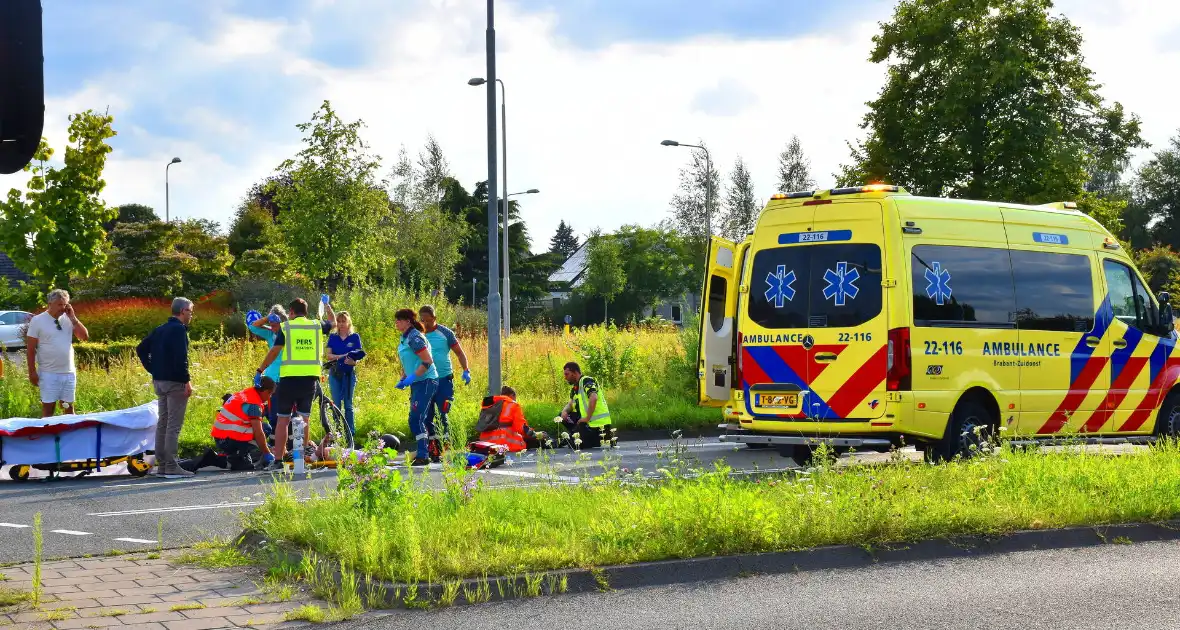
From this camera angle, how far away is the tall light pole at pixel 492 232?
1669 centimetres

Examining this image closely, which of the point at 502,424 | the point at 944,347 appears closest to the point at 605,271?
the point at 502,424

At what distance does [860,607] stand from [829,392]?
509cm

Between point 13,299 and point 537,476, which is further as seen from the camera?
point 13,299

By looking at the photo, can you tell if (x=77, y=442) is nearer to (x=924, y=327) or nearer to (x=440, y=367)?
(x=440, y=367)

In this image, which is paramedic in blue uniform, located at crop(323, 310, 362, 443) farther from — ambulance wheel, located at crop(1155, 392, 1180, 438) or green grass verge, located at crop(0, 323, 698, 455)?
ambulance wheel, located at crop(1155, 392, 1180, 438)

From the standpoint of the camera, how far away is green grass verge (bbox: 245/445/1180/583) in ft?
22.7

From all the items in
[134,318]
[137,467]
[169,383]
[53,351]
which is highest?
[134,318]

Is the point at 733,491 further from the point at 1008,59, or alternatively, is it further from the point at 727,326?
the point at 1008,59

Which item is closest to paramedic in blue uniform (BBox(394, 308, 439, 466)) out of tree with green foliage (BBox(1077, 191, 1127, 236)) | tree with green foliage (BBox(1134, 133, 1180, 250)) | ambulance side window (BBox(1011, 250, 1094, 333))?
ambulance side window (BBox(1011, 250, 1094, 333))

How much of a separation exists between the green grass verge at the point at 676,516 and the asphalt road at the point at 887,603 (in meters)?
0.37

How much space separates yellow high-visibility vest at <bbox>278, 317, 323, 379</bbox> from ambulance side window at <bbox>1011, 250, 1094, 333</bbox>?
6.82 metres

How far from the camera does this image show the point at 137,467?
1233 centimetres

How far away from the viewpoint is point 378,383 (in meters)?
19.4

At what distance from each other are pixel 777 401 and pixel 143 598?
6603mm
